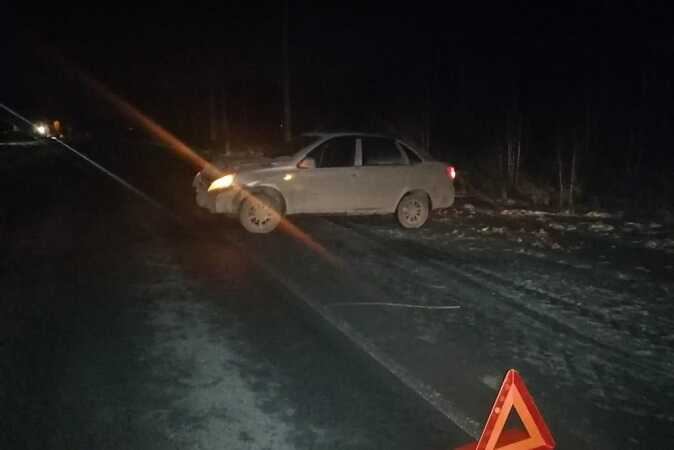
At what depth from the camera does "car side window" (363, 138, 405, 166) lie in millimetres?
11172

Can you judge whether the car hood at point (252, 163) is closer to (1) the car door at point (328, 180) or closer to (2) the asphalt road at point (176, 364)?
(1) the car door at point (328, 180)

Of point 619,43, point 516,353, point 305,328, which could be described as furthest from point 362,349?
point 619,43

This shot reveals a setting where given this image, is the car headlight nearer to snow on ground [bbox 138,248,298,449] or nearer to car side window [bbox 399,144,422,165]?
car side window [bbox 399,144,422,165]

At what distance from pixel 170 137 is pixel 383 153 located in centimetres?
5529

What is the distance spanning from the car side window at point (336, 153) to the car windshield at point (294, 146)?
0.79ft

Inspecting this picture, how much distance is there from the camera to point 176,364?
516 cm

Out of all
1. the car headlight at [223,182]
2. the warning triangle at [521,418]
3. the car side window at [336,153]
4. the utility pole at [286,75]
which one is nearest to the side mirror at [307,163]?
the car side window at [336,153]

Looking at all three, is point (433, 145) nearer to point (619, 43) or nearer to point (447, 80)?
point (447, 80)

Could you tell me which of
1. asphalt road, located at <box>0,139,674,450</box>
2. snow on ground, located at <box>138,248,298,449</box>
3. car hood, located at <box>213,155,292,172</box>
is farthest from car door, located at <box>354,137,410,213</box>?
snow on ground, located at <box>138,248,298,449</box>

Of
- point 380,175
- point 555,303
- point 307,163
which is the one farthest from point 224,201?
point 555,303

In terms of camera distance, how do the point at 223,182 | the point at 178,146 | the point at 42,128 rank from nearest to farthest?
the point at 223,182
the point at 178,146
the point at 42,128

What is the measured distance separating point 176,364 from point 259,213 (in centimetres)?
569

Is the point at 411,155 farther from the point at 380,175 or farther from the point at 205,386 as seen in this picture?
the point at 205,386

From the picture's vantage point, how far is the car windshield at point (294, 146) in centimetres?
1102
